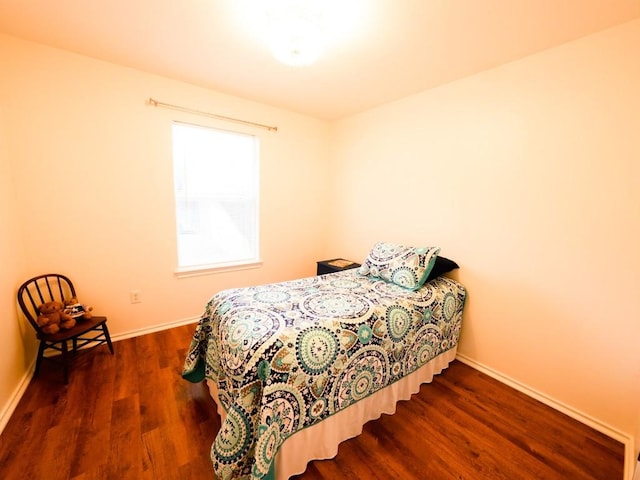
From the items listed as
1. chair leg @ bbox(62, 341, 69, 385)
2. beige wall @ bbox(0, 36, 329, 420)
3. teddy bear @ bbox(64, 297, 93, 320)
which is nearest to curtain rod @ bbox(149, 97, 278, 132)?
beige wall @ bbox(0, 36, 329, 420)

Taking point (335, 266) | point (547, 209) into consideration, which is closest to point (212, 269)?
point (335, 266)

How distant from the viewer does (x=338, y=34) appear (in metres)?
1.65

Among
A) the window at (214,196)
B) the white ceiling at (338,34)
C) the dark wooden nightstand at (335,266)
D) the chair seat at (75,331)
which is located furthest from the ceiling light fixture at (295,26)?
the chair seat at (75,331)

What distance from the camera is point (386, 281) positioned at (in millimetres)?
2248

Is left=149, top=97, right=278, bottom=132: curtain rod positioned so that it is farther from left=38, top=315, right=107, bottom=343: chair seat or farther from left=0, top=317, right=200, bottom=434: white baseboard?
left=0, top=317, right=200, bottom=434: white baseboard

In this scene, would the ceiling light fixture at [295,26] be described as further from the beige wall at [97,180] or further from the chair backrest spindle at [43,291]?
the chair backrest spindle at [43,291]

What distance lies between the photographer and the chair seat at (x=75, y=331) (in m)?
1.81

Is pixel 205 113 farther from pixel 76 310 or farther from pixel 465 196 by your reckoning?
pixel 465 196

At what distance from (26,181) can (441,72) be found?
3.24 meters

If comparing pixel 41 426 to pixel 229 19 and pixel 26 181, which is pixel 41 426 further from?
pixel 229 19

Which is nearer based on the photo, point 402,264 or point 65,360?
point 65,360

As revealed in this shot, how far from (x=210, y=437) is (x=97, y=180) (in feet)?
7.00

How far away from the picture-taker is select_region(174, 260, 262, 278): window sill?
271cm

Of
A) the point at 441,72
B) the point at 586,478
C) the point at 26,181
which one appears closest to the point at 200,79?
the point at 26,181
